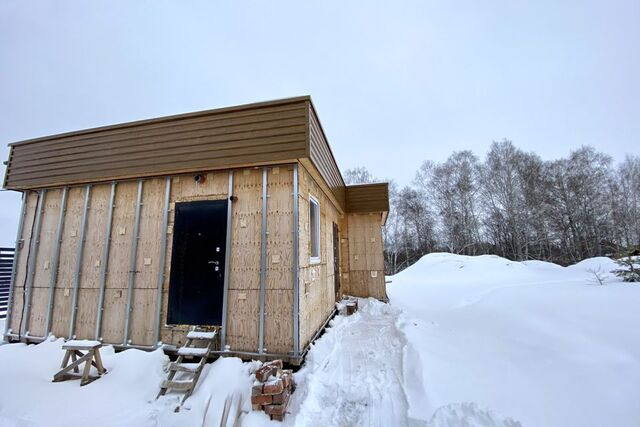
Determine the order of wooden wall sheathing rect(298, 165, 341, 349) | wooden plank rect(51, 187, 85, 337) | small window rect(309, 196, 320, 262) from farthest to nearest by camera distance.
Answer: small window rect(309, 196, 320, 262)
wooden plank rect(51, 187, 85, 337)
wooden wall sheathing rect(298, 165, 341, 349)

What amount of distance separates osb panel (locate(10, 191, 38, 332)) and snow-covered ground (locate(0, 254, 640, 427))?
2.16ft

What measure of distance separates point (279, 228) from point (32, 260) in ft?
15.9

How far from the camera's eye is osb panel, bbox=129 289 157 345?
3836mm

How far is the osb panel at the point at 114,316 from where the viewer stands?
13.0ft

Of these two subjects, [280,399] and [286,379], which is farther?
[286,379]

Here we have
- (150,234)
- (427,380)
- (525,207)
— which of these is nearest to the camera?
(427,380)

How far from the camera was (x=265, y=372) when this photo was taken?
8.33 ft

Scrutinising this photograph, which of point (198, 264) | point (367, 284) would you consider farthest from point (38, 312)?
point (367, 284)

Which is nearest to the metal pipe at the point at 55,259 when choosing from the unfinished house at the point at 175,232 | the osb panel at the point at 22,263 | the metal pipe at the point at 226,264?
the unfinished house at the point at 175,232

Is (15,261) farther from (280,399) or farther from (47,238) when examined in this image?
(280,399)

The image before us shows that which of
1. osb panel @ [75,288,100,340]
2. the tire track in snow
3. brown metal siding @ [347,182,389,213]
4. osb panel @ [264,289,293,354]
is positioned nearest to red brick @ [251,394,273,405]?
the tire track in snow

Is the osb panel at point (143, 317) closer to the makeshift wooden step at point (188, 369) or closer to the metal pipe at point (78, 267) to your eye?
the makeshift wooden step at point (188, 369)

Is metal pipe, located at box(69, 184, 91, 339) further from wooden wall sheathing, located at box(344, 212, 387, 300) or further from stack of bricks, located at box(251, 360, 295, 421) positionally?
wooden wall sheathing, located at box(344, 212, 387, 300)

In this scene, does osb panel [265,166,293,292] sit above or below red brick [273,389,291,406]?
above
